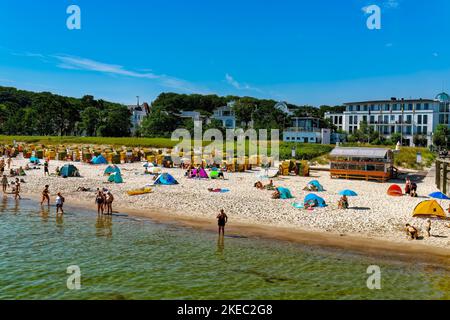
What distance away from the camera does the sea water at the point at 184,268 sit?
1304 centimetres

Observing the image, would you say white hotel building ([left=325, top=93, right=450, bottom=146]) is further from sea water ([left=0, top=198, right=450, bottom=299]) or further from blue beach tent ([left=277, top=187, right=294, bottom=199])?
sea water ([left=0, top=198, right=450, bottom=299])

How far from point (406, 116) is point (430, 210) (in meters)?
69.9

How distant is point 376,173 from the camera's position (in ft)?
113

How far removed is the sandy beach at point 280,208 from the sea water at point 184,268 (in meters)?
2.10

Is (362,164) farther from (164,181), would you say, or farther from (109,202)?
(109,202)

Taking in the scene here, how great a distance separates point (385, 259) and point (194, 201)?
12.5 metres

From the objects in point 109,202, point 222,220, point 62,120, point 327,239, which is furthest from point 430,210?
point 62,120

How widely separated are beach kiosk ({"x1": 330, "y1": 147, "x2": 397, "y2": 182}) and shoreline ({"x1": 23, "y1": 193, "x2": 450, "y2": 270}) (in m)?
16.9

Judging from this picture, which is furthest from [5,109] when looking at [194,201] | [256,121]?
[194,201]

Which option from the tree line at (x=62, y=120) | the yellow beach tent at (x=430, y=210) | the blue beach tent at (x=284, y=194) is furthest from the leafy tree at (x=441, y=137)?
the tree line at (x=62, y=120)

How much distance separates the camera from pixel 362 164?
35.1 m

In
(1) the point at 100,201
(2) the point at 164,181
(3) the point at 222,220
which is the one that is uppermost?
(2) the point at 164,181

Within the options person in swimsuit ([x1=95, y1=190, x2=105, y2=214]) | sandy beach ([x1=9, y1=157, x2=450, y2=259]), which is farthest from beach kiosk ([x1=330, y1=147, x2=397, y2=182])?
person in swimsuit ([x1=95, y1=190, x2=105, y2=214])

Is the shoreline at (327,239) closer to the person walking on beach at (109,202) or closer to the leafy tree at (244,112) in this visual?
the person walking on beach at (109,202)
